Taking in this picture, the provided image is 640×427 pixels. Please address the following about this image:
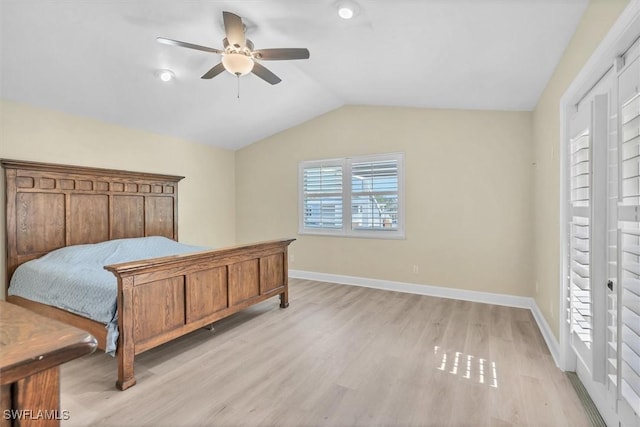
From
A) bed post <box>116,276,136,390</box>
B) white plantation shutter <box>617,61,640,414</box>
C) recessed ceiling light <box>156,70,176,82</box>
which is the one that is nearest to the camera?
white plantation shutter <box>617,61,640,414</box>

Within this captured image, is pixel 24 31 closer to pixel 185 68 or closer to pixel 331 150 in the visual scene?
pixel 185 68

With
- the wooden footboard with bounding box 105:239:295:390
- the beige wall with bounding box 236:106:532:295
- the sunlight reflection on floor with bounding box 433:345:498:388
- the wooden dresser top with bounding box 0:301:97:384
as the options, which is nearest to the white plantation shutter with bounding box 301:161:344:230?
the beige wall with bounding box 236:106:532:295

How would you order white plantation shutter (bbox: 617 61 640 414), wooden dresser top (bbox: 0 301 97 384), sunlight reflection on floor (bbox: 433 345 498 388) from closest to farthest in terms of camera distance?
wooden dresser top (bbox: 0 301 97 384) < white plantation shutter (bbox: 617 61 640 414) < sunlight reflection on floor (bbox: 433 345 498 388)

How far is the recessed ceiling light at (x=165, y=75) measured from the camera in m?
3.28

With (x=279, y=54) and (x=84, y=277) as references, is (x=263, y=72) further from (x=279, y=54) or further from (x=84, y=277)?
(x=84, y=277)

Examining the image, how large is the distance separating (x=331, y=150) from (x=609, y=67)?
375cm

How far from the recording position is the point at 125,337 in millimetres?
2188

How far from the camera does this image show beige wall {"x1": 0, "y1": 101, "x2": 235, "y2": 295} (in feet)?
11.1

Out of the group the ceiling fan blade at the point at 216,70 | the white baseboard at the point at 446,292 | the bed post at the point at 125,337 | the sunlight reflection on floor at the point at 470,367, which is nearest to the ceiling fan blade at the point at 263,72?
the ceiling fan blade at the point at 216,70

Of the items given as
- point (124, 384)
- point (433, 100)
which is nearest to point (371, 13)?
point (433, 100)

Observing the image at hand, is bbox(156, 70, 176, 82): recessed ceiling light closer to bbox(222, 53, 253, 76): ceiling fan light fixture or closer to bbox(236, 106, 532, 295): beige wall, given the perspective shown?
bbox(222, 53, 253, 76): ceiling fan light fixture

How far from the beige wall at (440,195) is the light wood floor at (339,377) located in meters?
0.92

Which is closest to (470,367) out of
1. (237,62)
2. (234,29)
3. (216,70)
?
(237,62)

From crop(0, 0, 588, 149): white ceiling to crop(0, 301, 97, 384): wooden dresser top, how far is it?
252cm
